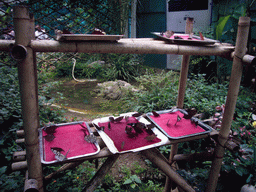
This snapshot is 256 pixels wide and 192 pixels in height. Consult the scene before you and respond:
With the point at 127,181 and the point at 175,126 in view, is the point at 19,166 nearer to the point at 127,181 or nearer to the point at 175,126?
the point at 175,126

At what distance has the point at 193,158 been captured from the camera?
4.75 ft

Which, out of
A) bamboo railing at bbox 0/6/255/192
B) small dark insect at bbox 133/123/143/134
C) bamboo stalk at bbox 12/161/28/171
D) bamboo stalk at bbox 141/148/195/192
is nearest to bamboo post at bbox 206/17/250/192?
bamboo railing at bbox 0/6/255/192

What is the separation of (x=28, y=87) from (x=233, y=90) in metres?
1.09

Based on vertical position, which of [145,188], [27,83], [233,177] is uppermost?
[27,83]

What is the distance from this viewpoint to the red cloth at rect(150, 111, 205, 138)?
1369mm

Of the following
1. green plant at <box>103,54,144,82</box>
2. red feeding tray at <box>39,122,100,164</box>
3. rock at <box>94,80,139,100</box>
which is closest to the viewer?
red feeding tray at <box>39,122,100,164</box>

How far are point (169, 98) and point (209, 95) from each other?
0.58 metres

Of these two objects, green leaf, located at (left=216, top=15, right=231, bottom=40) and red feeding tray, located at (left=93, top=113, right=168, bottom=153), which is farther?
green leaf, located at (left=216, top=15, right=231, bottom=40)

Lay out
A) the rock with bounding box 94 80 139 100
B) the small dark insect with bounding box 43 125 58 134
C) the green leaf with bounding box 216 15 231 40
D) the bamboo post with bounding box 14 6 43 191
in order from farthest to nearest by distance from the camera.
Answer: the rock with bounding box 94 80 139 100, the green leaf with bounding box 216 15 231 40, the small dark insect with bounding box 43 125 58 134, the bamboo post with bounding box 14 6 43 191

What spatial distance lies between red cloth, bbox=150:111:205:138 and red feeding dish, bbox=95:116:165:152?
92 mm

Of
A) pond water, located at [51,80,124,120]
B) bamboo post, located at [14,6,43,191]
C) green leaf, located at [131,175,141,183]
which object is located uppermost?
bamboo post, located at [14,6,43,191]

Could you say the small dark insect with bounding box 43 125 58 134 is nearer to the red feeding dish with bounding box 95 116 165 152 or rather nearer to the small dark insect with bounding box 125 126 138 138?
the red feeding dish with bounding box 95 116 165 152

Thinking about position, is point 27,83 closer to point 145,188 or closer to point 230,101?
point 230,101

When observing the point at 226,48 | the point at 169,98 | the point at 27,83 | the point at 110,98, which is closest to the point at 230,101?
the point at 226,48
